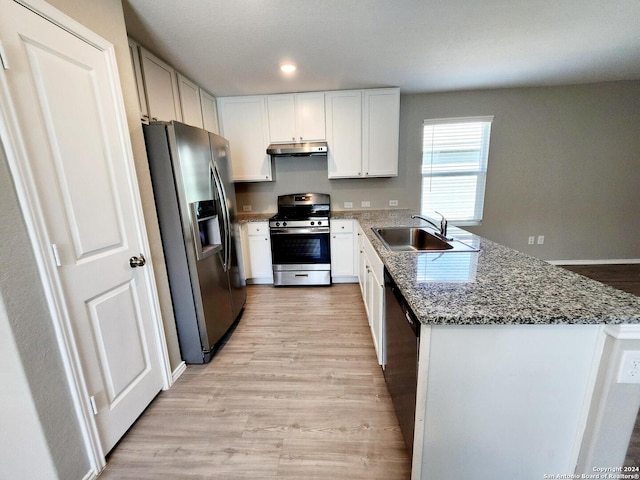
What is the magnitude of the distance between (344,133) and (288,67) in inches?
41.6

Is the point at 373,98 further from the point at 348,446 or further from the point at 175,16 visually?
the point at 348,446

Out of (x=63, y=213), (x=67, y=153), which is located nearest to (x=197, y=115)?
(x=67, y=153)

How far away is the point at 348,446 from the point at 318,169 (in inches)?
123

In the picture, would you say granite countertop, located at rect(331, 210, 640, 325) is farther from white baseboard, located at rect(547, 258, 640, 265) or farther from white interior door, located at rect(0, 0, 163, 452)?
white baseboard, located at rect(547, 258, 640, 265)

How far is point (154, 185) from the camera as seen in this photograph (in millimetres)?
1667

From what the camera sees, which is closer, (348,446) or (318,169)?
(348,446)

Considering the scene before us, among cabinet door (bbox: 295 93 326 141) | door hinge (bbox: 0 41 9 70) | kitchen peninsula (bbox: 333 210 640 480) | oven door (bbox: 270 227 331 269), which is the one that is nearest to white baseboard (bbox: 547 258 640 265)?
oven door (bbox: 270 227 331 269)

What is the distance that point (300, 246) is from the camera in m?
3.22

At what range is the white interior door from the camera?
1.00 metres

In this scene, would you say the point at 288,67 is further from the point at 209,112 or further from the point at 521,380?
the point at 521,380

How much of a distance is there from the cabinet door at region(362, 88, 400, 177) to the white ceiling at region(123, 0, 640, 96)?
6.9 inches

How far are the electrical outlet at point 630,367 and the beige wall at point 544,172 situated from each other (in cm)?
304

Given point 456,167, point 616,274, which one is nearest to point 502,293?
point 456,167

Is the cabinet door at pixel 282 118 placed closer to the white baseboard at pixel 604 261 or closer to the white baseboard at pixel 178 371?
the white baseboard at pixel 178 371
